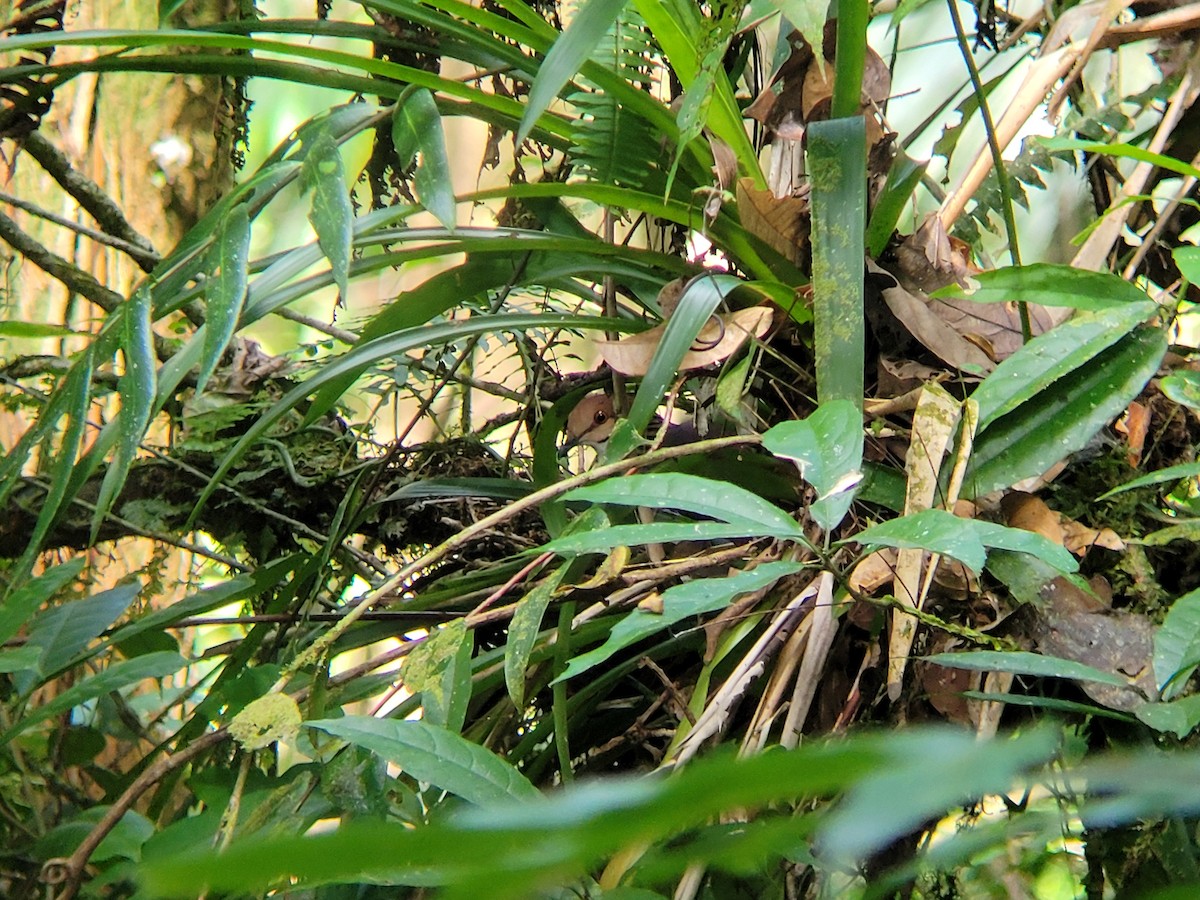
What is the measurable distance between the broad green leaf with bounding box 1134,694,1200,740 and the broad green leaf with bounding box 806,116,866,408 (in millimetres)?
238

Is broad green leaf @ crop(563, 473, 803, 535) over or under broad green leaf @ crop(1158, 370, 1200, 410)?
under

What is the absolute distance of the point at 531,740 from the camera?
69 centimetres

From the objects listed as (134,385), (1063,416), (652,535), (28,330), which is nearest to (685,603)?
(652,535)

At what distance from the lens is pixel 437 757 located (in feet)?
1.48

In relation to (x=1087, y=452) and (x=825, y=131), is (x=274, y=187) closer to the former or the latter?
(x=825, y=131)

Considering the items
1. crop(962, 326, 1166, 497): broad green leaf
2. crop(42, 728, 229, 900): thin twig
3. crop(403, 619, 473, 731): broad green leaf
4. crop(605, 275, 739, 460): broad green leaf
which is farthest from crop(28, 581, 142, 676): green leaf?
crop(962, 326, 1166, 497): broad green leaf

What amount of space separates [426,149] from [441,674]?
362 millimetres

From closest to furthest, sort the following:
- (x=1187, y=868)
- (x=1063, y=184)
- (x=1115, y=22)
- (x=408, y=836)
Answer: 1. (x=408, y=836)
2. (x=1187, y=868)
3. (x=1115, y=22)
4. (x=1063, y=184)

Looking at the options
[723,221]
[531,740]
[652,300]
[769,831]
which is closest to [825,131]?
[723,221]

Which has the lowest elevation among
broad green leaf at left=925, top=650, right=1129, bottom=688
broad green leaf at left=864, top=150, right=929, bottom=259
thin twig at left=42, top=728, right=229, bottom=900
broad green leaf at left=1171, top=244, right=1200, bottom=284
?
thin twig at left=42, top=728, right=229, bottom=900

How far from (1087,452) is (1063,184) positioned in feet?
2.92

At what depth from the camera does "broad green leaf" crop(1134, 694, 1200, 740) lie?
0.45m

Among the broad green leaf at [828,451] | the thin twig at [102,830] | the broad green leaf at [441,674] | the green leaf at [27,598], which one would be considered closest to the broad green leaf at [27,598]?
the green leaf at [27,598]

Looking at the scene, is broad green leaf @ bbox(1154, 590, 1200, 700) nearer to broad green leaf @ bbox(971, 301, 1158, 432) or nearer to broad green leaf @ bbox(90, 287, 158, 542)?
broad green leaf @ bbox(971, 301, 1158, 432)
